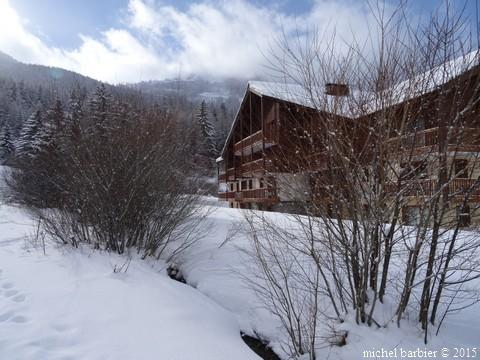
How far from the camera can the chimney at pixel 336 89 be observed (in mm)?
3961

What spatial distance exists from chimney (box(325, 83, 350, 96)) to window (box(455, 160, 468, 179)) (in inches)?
60.0

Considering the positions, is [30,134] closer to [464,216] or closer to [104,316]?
[104,316]

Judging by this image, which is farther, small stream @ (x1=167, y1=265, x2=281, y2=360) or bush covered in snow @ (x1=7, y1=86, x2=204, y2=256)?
bush covered in snow @ (x1=7, y1=86, x2=204, y2=256)

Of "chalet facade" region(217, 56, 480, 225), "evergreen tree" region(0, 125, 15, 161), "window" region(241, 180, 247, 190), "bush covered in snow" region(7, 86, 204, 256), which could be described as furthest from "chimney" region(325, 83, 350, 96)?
"evergreen tree" region(0, 125, 15, 161)

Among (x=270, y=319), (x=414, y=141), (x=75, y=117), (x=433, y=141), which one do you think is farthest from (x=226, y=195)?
(x=414, y=141)

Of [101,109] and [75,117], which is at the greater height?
[101,109]

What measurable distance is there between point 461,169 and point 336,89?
169 centimetres

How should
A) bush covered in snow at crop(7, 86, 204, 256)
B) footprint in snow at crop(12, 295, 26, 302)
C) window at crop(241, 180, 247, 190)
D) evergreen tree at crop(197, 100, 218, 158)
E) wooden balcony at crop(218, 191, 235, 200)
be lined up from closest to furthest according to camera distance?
footprint in snow at crop(12, 295, 26, 302) → bush covered in snow at crop(7, 86, 204, 256) → evergreen tree at crop(197, 100, 218, 158) → window at crop(241, 180, 247, 190) → wooden balcony at crop(218, 191, 235, 200)

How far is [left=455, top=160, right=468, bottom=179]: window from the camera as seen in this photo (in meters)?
3.58

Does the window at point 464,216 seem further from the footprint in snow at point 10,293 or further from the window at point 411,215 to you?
the footprint in snow at point 10,293

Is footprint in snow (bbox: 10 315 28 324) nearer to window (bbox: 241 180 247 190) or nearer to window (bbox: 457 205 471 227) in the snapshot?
window (bbox: 457 205 471 227)

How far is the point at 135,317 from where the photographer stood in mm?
4203

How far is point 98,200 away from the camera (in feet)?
24.0

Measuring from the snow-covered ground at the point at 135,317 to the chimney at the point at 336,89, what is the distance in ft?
9.37
